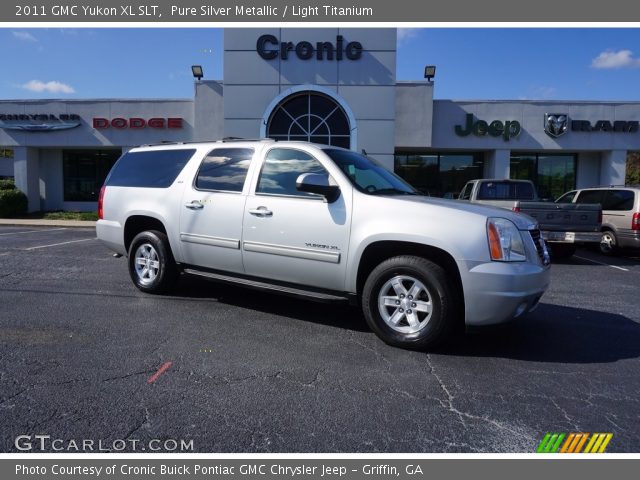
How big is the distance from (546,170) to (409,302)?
2038cm

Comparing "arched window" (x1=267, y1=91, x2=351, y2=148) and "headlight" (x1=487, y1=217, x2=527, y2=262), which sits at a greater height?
"arched window" (x1=267, y1=91, x2=351, y2=148)

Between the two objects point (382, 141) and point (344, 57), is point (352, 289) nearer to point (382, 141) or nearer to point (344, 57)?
point (382, 141)

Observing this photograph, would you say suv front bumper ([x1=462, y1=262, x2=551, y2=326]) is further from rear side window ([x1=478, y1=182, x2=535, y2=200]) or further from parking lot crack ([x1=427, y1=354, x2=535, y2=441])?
rear side window ([x1=478, y1=182, x2=535, y2=200])

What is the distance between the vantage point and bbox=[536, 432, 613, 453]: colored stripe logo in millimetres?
2662

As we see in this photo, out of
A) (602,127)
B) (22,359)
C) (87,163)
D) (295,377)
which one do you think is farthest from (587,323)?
(87,163)

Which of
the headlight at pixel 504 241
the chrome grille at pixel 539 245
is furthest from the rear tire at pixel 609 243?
the headlight at pixel 504 241

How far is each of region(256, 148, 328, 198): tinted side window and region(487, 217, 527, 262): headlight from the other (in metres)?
1.73

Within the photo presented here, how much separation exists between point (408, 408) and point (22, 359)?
10.4 ft

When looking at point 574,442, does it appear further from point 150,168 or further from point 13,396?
point 150,168

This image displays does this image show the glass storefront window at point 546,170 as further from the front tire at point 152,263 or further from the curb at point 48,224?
the front tire at point 152,263

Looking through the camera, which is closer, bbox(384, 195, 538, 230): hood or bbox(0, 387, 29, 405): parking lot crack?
bbox(0, 387, 29, 405): parking lot crack

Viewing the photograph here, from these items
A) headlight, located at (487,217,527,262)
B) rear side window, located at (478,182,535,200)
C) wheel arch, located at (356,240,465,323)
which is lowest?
wheel arch, located at (356,240,465,323)

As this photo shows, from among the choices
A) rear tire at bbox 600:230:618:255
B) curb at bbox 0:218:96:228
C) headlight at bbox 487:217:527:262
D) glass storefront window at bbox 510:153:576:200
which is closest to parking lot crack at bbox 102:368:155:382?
headlight at bbox 487:217:527:262

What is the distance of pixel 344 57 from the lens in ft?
55.3
